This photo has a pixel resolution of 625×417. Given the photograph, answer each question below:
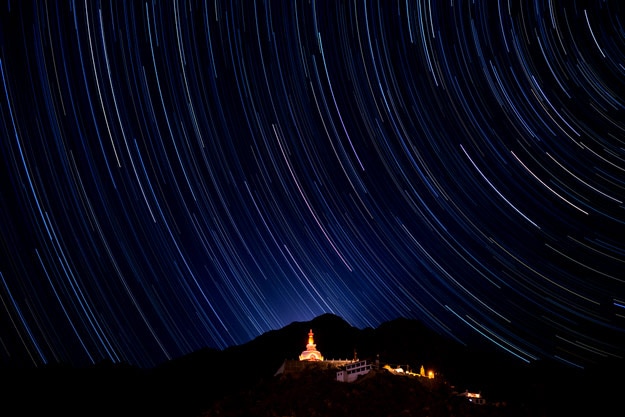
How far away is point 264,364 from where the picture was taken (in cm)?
11725

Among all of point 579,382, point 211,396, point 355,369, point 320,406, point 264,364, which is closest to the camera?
point 320,406

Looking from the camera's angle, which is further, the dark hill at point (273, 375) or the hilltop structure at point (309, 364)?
the dark hill at point (273, 375)

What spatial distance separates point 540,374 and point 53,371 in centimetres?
9782

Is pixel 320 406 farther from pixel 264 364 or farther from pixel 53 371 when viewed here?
pixel 53 371

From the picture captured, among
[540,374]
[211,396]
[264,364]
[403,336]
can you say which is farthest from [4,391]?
[540,374]

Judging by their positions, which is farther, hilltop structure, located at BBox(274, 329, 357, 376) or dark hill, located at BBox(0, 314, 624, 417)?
dark hill, located at BBox(0, 314, 624, 417)

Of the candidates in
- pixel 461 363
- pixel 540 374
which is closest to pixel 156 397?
pixel 461 363

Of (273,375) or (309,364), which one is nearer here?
(309,364)

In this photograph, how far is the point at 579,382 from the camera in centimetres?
8731

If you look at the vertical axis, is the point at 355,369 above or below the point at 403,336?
below

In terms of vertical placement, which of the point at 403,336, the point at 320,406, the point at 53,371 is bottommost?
the point at 320,406

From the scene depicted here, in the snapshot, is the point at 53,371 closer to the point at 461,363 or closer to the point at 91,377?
the point at 91,377

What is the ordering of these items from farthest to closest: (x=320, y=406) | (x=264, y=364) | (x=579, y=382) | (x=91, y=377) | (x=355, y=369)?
(x=264, y=364) < (x=91, y=377) < (x=579, y=382) < (x=355, y=369) < (x=320, y=406)

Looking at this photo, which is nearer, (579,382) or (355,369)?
(355,369)
